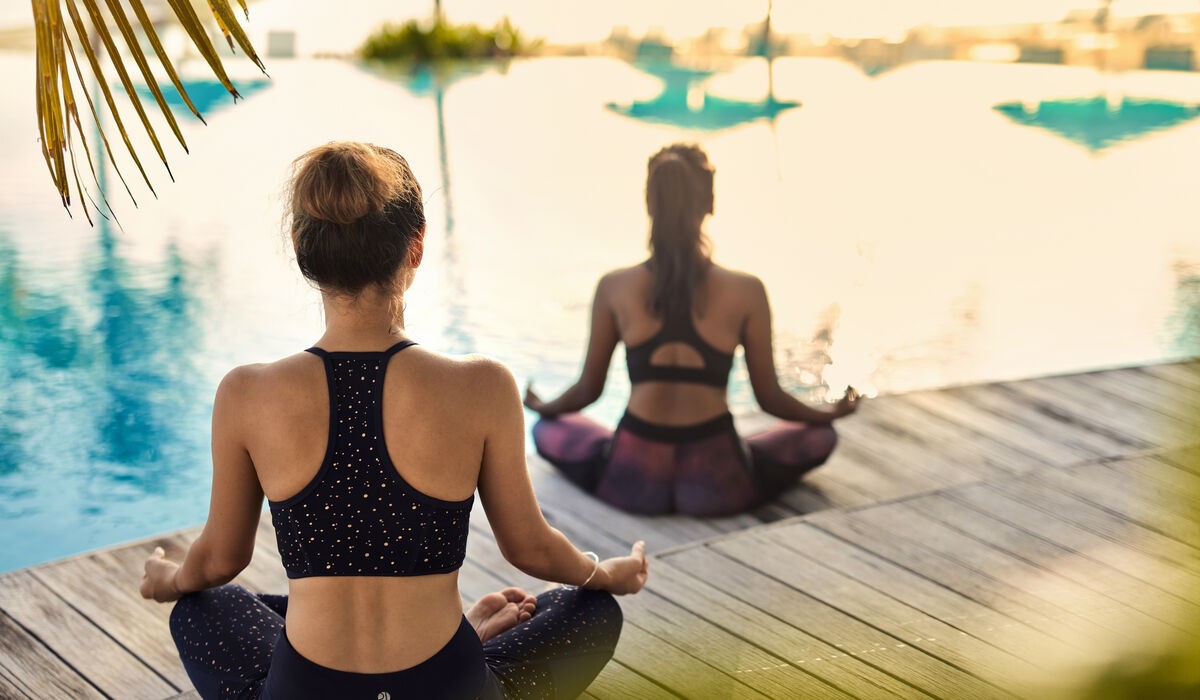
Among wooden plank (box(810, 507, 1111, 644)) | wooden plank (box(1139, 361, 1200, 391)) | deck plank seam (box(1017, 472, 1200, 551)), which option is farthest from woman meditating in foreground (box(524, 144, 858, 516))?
wooden plank (box(1139, 361, 1200, 391))

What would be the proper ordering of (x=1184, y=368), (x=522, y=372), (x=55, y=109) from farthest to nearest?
(x=522, y=372), (x=1184, y=368), (x=55, y=109)

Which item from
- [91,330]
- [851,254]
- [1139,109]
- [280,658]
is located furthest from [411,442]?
[1139,109]

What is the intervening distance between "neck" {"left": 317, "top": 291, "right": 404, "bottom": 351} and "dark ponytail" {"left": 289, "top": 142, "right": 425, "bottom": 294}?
→ 15 millimetres

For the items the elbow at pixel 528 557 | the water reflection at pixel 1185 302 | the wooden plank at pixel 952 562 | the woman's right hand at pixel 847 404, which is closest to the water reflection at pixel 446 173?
the elbow at pixel 528 557

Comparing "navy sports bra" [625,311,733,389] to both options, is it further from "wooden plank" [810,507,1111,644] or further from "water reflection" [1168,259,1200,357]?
"water reflection" [1168,259,1200,357]

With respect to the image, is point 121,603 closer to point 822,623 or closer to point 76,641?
point 76,641

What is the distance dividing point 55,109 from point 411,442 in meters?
0.58

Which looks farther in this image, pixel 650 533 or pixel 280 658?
pixel 650 533

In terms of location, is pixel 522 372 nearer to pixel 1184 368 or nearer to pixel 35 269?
pixel 1184 368

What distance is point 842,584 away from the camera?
103 inches

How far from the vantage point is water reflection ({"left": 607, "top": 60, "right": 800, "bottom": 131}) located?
55.3 feet

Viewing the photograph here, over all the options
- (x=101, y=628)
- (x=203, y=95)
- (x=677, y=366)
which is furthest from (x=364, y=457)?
(x=203, y=95)

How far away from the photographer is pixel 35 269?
766 cm

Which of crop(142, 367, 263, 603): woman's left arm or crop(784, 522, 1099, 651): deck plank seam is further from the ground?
crop(142, 367, 263, 603): woman's left arm
